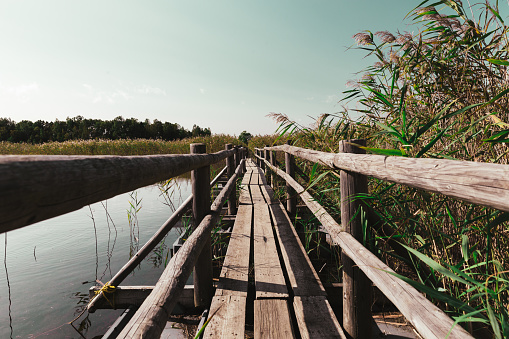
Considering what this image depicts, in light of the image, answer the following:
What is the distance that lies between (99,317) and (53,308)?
731 mm

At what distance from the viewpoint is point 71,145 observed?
18938 millimetres

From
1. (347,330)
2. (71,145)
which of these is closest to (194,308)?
(347,330)

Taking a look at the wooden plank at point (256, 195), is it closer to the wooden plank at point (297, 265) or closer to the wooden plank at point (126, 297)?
the wooden plank at point (297, 265)

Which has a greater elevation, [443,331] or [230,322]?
[443,331]

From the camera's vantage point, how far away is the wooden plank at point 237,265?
211cm

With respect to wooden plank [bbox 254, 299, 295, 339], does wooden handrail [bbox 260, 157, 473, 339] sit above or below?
above

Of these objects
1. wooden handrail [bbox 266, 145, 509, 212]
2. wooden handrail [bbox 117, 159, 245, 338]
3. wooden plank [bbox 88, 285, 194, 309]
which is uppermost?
wooden handrail [bbox 266, 145, 509, 212]

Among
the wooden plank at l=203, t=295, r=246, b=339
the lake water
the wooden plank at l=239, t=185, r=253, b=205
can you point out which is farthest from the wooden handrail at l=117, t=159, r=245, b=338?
the wooden plank at l=239, t=185, r=253, b=205

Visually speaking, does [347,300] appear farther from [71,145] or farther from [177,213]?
[71,145]

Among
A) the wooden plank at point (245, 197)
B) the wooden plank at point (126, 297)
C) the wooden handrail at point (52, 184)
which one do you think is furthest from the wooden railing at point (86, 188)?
the wooden plank at point (245, 197)

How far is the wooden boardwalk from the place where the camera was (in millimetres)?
1625

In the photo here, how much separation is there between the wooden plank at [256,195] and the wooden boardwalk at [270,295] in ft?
5.86

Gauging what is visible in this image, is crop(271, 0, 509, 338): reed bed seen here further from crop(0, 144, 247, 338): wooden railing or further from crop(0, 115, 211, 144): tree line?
crop(0, 115, 211, 144): tree line

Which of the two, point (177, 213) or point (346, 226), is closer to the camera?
point (346, 226)
